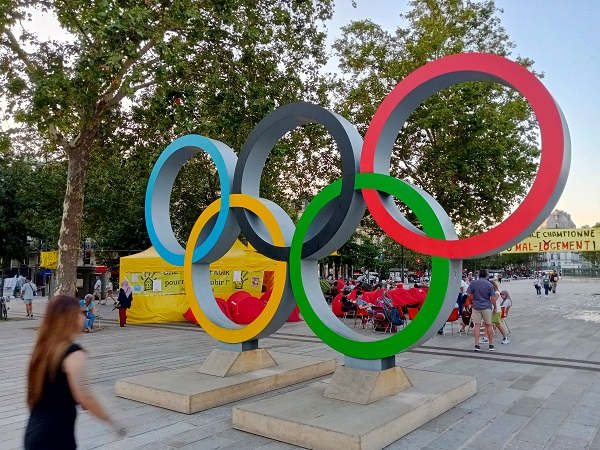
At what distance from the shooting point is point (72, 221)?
1523 centimetres

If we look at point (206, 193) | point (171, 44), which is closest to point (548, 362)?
point (171, 44)

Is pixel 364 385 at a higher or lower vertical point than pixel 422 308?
lower

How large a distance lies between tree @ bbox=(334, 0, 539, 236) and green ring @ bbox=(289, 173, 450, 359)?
1225 centimetres

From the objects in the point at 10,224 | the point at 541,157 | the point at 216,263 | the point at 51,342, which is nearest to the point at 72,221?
the point at 216,263

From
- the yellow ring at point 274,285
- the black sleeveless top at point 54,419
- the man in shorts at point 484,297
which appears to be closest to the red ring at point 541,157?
the yellow ring at point 274,285

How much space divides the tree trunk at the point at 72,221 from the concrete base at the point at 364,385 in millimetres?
11688

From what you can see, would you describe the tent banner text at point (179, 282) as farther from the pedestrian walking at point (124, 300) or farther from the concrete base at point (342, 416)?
the concrete base at point (342, 416)

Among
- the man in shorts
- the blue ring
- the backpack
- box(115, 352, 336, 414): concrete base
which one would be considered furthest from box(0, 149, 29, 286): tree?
the man in shorts

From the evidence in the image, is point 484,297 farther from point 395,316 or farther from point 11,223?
point 11,223

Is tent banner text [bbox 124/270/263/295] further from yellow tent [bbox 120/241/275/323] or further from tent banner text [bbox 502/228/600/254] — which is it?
tent banner text [bbox 502/228/600/254]

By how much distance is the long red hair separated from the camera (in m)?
2.99

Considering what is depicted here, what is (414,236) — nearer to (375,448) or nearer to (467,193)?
(375,448)

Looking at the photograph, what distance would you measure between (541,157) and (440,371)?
188 inches

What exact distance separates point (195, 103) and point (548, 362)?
35.8 feet
